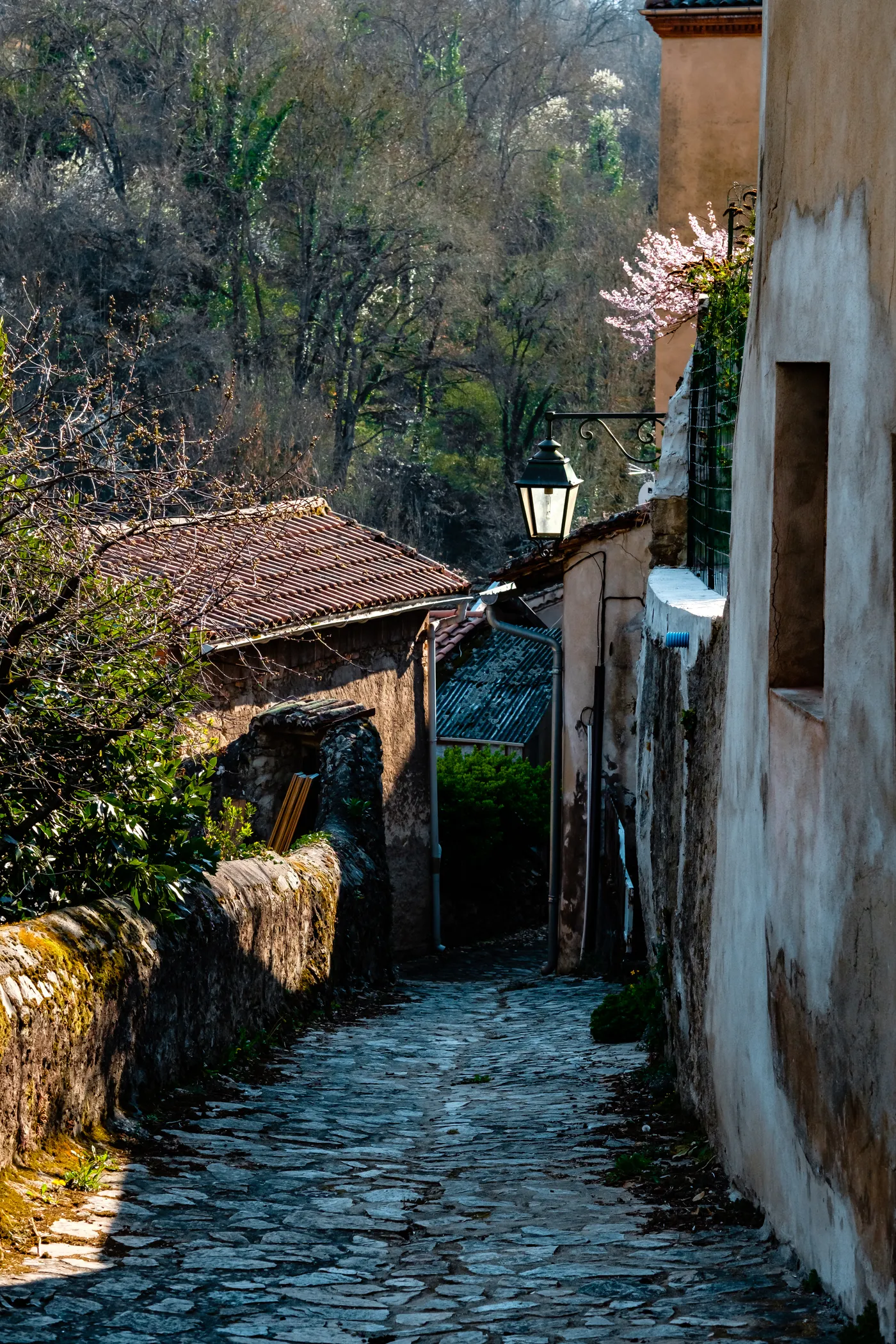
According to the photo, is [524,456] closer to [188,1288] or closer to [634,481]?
[634,481]

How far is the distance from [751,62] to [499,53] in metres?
31.2

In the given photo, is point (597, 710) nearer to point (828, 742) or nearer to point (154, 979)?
point (154, 979)

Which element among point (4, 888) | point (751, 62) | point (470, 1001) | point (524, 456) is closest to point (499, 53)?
point (524, 456)

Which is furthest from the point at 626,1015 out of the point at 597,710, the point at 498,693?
the point at 498,693

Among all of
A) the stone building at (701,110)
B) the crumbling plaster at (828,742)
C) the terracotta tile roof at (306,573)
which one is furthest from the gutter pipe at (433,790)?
the crumbling plaster at (828,742)

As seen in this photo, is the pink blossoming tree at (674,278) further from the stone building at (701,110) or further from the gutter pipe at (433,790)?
the gutter pipe at (433,790)

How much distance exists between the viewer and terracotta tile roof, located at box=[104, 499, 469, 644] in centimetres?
1294

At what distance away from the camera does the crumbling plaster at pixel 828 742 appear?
3.50 meters

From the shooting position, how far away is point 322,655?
15.1 meters

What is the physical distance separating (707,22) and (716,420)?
25.3 ft

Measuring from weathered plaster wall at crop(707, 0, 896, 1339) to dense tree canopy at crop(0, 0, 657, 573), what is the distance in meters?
Answer: 24.1

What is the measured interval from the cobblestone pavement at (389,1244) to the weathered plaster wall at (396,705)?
7550 millimetres

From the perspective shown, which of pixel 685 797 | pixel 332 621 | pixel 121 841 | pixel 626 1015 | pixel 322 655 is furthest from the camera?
pixel 322 655

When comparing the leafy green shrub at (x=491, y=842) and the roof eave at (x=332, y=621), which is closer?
the roof eave at (x=332, y=621)
